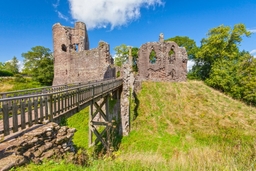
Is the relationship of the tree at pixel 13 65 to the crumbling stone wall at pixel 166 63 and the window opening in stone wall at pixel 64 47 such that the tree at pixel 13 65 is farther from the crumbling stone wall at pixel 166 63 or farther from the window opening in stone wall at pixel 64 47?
the crumbling stone wall at pixel 166 63

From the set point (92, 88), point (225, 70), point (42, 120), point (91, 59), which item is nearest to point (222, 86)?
point (225, 70)

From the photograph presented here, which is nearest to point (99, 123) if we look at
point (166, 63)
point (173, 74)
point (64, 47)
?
point (166, 63)

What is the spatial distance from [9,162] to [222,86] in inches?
1099

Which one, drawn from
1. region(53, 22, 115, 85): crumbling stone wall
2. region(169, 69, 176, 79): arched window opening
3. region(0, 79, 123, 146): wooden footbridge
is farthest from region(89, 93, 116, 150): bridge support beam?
region(169, 69, 176, 79): arched window opening

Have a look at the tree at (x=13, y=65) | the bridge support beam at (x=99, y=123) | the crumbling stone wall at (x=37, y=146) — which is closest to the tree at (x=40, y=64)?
the tree at (x=13, y=65)

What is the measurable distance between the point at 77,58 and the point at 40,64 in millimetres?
14336

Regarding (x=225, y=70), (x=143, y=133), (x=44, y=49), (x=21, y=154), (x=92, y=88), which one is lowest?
(x=143, y=133)

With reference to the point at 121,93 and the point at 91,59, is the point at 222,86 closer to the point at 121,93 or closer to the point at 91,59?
the point at 121,93

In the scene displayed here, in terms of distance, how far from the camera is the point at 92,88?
25.6 feet

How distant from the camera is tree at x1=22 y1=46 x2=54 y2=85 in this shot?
29.1m

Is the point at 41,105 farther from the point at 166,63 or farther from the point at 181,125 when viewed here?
the point at 166,63

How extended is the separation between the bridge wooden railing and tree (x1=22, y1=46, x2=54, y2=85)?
965 inches

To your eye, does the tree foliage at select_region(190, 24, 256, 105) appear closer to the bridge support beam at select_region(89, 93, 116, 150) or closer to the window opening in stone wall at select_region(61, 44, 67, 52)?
the bridge support beam at select_region(89, 93, 116, 150)

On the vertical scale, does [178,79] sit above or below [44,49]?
below
